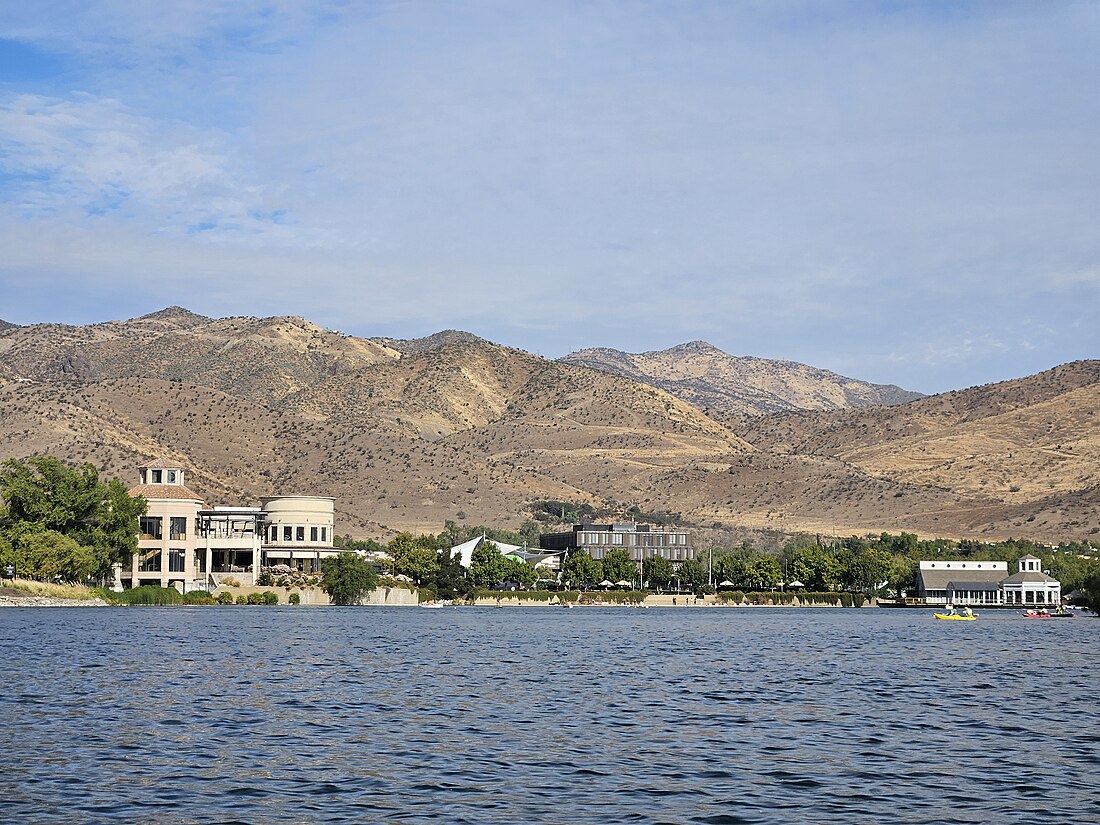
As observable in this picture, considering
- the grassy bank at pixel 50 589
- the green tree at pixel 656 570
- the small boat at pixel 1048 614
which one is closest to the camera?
the grassy bank at pixel 50 589

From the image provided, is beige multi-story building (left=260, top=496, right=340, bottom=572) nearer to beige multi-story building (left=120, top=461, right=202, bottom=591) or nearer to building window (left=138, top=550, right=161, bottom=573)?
beige multi-story building (left=120, top=461, right=202, bottom=591)

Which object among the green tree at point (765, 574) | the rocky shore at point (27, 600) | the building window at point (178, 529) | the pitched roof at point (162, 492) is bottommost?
the rocky shore at point (27, 600)

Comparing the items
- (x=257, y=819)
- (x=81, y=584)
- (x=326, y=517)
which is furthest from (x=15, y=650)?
(x=326, y=517)

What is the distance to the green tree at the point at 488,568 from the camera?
176000 millimetres

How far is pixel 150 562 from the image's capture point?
15662 centimetres

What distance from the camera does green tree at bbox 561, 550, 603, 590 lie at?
186 meters

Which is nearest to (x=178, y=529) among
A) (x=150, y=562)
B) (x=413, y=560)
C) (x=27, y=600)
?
(x=150, y=562)

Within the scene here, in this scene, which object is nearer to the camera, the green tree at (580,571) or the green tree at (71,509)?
the green tree at (71,509)

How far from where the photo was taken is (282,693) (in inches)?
2012

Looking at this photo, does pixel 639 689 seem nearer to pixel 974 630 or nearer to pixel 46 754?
pixel 46 754

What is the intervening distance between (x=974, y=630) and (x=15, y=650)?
8123 cm

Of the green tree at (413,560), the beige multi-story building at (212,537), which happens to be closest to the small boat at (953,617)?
the green tree at (413,560)

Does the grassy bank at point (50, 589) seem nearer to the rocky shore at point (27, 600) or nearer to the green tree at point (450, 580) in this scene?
the rocky shore at point (27, 600)

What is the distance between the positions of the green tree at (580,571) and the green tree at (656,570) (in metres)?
10.1
